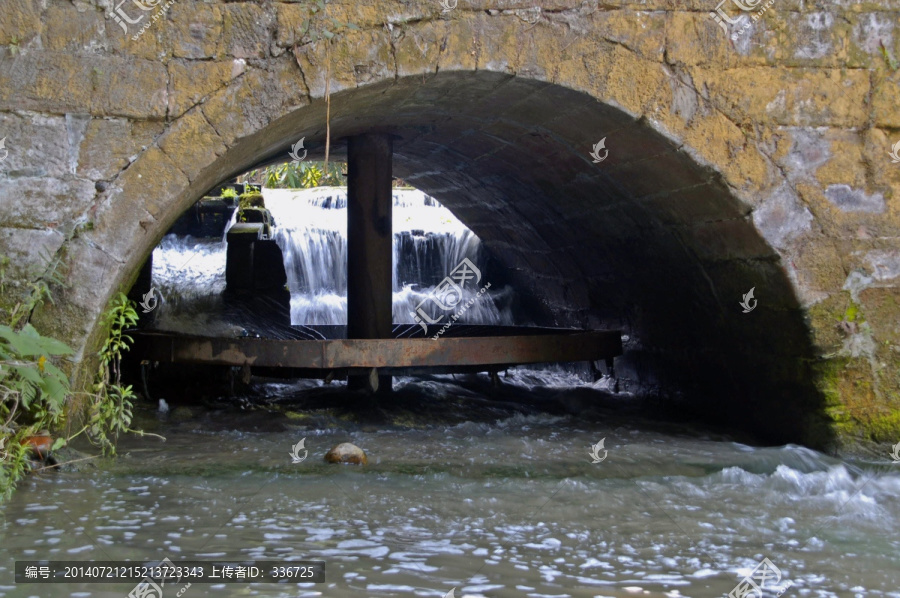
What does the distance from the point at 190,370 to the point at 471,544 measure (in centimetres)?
360

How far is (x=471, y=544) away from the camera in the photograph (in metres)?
A: 2.79

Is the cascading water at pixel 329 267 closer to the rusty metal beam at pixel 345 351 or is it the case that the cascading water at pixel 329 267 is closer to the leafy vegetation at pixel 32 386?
the rusty metal beam at pixel 345 351

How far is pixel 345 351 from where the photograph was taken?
4699 mm

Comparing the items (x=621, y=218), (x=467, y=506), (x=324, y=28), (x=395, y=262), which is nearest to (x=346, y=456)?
(x=467, y=506)

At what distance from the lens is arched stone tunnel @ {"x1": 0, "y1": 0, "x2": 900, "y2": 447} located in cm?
356

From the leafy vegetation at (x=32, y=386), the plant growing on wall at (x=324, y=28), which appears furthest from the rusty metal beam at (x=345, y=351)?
the plant growing on wall at (x=324, y=28)

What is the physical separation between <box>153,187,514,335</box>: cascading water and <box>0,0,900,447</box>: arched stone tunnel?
292 cm

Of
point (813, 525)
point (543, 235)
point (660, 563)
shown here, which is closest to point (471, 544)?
point (660, 563)

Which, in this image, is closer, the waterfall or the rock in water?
the rock in water

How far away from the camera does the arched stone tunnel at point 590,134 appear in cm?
356

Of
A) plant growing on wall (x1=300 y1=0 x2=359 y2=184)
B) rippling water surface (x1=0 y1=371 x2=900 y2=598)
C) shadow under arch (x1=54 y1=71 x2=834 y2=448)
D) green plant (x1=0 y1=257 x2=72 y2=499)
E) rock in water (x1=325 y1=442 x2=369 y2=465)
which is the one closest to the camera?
rippling water surface (x1=0 y1=371 x2=900 y2=598)

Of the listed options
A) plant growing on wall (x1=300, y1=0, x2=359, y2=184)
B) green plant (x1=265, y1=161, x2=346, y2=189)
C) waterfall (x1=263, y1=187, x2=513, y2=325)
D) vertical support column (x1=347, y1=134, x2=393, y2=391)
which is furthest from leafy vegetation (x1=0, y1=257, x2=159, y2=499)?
green plant (x1=265, y1=161, x2=346, y2=189)

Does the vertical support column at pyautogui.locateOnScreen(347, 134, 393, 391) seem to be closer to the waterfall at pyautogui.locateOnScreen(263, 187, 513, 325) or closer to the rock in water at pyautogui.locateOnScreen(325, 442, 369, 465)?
the rock in water at pyautogui.locateOnScreen(325, 442, 369, 465)

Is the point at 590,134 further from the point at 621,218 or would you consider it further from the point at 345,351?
the point at 345,351
